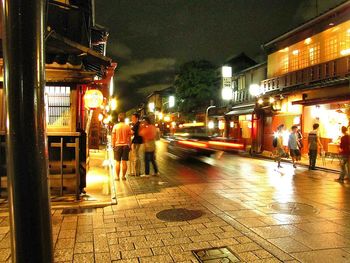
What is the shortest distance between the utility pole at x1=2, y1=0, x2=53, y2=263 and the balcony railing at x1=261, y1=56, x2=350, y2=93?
64.6ft

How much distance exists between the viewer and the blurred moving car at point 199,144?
18.9m

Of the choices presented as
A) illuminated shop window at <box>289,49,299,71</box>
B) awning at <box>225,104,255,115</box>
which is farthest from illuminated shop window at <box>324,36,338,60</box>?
awning at <box>225,104,255,115</box>

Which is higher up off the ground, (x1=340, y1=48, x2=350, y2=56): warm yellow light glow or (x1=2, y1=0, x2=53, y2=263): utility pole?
(x1=340, y1=48, x2=350, y2=56): warm yellow light glow

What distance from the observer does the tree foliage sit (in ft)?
135

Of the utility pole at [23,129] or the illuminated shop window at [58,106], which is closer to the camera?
the utility pole at [23,129]

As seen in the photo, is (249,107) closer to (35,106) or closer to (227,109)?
(227,109)

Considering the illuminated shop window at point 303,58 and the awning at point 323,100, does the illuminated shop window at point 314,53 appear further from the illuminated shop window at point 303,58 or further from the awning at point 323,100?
the awning at point 323,100

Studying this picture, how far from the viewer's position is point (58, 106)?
10.2 meters

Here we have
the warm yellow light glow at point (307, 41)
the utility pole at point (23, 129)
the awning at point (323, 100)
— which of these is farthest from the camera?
the warm yellow light glow at point (307, 41)

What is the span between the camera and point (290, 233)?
6910mm

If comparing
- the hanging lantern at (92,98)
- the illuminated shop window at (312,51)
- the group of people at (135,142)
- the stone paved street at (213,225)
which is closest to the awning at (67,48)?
the hanging lantern at (92,98)

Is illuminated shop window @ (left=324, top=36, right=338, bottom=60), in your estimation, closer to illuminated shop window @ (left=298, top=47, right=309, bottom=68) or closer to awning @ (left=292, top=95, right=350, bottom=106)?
illuminated shop window @ (left=298, top=47, right=309, bottom=68)

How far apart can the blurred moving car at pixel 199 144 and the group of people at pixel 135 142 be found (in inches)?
180

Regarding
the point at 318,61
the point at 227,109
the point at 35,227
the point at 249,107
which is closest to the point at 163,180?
the point at 35,227
